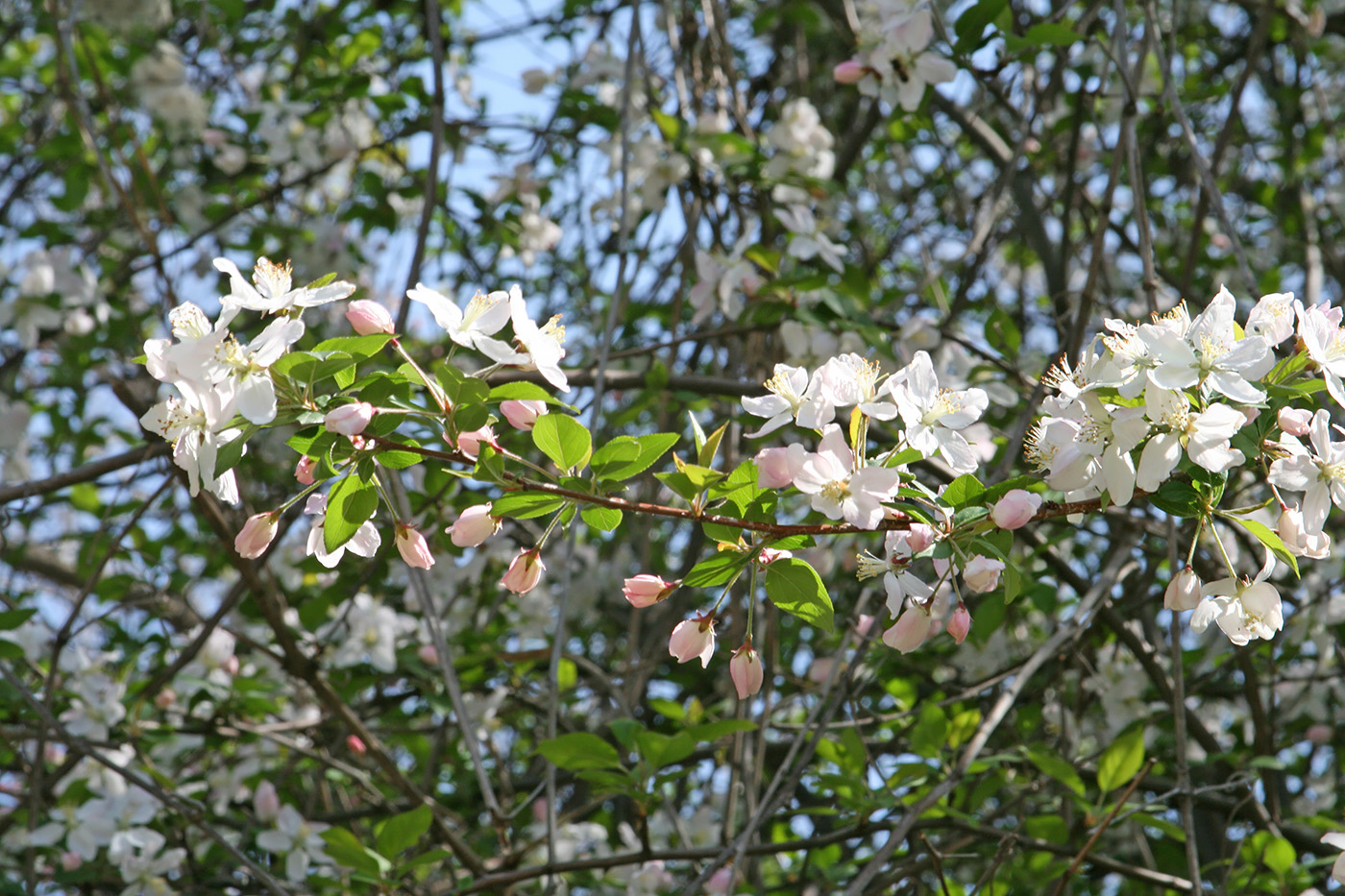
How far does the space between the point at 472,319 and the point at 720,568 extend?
0.32m

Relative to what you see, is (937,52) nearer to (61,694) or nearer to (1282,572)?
(1282,572)

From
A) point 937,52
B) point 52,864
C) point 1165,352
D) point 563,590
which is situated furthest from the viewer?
point 52,864

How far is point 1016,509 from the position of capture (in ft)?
2.90

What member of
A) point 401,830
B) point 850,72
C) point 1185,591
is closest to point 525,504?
point 1185,591

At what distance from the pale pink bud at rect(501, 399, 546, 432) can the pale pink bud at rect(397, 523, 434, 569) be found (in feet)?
0.49

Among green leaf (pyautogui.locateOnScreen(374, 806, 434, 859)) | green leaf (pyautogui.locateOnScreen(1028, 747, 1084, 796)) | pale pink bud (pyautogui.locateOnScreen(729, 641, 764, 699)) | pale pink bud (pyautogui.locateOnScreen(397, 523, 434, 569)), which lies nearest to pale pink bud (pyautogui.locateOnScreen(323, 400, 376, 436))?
pale pink bud (pyautogui.locateOnScreen(397, 523, 434, 569))

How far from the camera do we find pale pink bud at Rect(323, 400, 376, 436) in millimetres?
832

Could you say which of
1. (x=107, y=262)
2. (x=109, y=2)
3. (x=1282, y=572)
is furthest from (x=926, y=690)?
(x=109, y=2)

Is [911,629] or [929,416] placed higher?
[929,416]

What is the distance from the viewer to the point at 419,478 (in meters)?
2.29

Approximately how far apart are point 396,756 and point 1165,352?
2776 mm

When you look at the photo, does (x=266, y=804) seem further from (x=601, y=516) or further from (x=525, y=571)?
(x=601, y=516)

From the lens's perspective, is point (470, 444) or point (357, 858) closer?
point (470, 444)

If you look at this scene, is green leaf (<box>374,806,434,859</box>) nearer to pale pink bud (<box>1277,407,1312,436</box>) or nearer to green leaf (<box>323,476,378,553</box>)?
green leaf (<box>323,476,378,553</box>)
